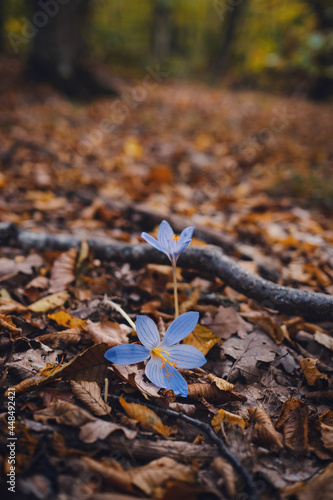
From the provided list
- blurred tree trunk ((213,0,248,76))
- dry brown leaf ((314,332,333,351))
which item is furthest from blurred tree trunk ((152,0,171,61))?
dry brown leaf ((314,332,333,351))

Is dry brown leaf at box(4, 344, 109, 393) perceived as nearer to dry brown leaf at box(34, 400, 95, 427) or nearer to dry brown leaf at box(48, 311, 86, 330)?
dry brown leaf at box(34, 400, 95, 427)

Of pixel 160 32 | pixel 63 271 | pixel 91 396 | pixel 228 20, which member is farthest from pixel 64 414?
pixel 160 32

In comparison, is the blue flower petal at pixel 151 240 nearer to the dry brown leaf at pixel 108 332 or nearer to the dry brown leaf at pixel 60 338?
the dry brown leaf at pixel 108 332

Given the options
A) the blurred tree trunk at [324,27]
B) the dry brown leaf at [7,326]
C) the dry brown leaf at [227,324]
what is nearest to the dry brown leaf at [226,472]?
the dry brown leaf at [227,324]

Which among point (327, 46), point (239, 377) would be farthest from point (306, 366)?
point (327, 46)

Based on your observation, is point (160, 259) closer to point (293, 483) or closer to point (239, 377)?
point (239, 377)

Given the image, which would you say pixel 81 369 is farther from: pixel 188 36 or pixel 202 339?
pixel 188 36
